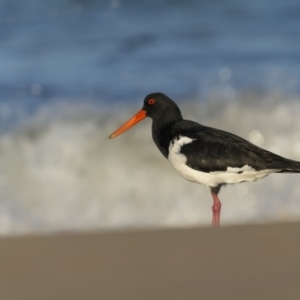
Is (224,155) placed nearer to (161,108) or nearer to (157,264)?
(161,108)

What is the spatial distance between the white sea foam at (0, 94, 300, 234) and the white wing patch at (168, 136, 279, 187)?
70.0 inches

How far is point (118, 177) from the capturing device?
861cm

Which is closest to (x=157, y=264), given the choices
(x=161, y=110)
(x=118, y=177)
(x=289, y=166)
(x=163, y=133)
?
(x=289, y=166)

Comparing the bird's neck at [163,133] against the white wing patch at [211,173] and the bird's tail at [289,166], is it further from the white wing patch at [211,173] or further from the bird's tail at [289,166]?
the bird's tail at [289,166]

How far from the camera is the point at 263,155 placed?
549cm

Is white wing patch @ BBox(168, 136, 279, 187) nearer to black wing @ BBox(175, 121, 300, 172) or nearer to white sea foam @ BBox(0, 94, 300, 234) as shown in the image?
black wing @ BBox(175, 121, 300, 172)

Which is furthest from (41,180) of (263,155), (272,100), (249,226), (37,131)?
(249,226)

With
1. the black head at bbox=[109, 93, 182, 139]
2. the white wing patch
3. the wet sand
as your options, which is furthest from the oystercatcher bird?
the wet sand

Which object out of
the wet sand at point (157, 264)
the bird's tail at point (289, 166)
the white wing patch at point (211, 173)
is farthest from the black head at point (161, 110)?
the wet sand at point (157, 264)

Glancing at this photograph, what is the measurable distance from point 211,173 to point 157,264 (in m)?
2.37

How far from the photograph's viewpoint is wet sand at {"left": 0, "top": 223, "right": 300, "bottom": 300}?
291 cm

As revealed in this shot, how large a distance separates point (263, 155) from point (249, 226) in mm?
1747

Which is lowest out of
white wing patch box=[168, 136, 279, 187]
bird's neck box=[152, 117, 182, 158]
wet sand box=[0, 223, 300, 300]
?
wet sand box=[0, 223, 300, 300]

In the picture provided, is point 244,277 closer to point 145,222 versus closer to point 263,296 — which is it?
point 263,296
